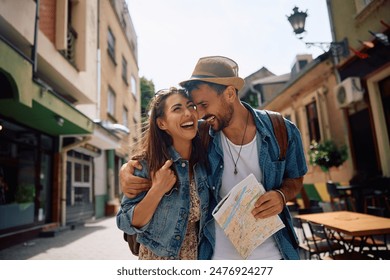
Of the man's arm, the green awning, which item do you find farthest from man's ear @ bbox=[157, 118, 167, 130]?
the green awning

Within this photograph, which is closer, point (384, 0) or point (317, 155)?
point (384, 0)

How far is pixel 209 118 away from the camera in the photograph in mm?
1420

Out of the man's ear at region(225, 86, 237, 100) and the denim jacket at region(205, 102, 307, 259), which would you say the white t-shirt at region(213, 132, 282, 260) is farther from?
the man's ear at region(225, 86, 237, 100)

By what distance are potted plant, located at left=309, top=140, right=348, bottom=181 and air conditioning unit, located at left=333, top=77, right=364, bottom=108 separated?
80 centimetres

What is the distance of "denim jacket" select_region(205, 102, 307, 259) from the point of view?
1.35 metres

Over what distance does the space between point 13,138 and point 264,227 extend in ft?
13.9

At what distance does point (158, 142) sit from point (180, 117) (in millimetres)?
154

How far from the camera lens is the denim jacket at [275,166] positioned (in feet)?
4.42

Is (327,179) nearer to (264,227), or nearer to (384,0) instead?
(384,0)

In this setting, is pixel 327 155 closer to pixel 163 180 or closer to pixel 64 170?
pixel 163 180

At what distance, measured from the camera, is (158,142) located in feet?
4.55

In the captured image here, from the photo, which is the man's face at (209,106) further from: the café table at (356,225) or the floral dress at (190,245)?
the café table at (356,225)

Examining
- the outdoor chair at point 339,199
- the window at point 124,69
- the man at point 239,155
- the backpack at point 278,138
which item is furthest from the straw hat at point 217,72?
the outdoor chair at point 339,199
